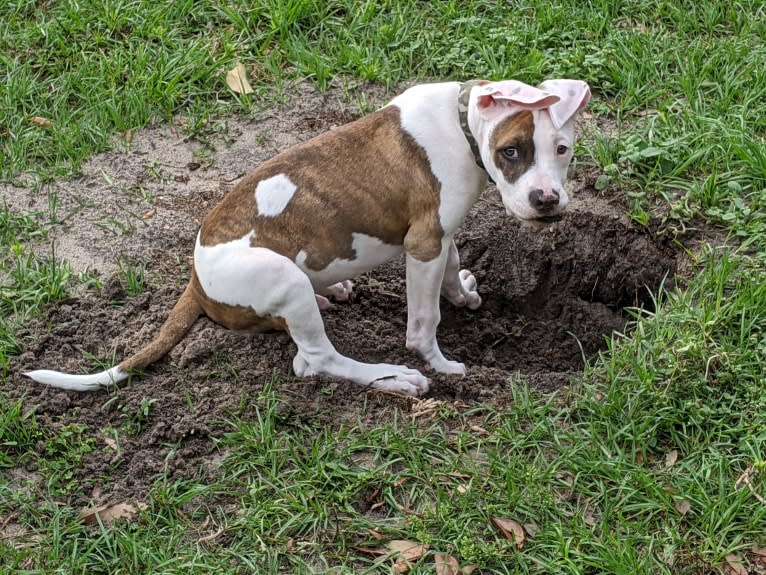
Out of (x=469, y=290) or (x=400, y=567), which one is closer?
(x=400, y=567)

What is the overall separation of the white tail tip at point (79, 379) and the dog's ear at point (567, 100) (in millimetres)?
2521

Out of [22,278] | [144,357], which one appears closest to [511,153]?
[144,357]

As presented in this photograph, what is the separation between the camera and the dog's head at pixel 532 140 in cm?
466

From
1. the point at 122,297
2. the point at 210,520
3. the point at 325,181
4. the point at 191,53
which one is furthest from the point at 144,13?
the point at 210,520

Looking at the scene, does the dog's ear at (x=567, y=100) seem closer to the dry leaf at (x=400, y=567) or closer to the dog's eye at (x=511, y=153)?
the dog's eye at (x=511, y=153)

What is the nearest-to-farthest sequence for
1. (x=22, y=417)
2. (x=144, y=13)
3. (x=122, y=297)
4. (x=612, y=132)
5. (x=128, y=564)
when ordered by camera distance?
(x=128, y=564) < (x=22, y=417) < (x=122, y=297) < (x=612, y=132) < (x=144, y=13)

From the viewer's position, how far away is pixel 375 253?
538 cm

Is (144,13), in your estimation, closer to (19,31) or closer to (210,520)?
(19,31)

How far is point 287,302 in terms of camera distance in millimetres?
5051

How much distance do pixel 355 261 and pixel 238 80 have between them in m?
2.64

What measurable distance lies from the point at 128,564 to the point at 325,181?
6.79 feet

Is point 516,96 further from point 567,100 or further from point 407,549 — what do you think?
point 407,549

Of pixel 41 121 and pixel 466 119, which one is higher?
pixel 466 119

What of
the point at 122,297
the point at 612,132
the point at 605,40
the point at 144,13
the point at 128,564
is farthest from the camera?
the point at 144,13
